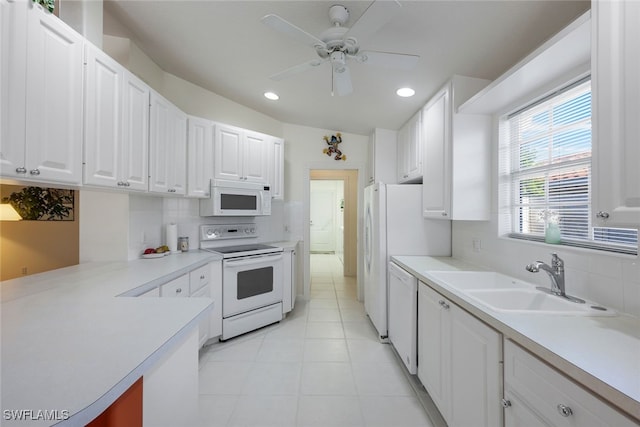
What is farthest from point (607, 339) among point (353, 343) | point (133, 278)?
point (133, 278)

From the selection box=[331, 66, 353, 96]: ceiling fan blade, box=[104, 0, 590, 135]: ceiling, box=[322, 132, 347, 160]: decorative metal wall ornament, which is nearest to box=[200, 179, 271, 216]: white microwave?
box=[104, 0, 590, 135]: ceiling

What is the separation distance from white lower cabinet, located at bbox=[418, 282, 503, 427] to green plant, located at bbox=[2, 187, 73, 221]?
10.8 feet

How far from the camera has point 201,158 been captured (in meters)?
2.73

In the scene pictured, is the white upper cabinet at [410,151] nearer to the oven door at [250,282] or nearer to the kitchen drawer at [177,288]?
the oven door at [250,282]

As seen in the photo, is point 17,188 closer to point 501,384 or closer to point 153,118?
point 153,118

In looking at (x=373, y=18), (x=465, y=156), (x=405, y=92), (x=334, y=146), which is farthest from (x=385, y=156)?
Answer: (x=373, y=18)

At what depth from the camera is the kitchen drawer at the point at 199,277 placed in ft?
7.06

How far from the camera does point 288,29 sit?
55.4 inches

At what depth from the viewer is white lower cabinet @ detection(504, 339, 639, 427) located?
2.30 ft

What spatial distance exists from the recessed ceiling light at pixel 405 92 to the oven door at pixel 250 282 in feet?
7.14

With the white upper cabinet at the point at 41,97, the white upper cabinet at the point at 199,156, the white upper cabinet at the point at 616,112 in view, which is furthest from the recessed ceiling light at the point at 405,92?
the white upper cabinet at the point at 41,97

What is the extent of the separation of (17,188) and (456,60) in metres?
3.87

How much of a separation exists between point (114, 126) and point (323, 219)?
7079mm

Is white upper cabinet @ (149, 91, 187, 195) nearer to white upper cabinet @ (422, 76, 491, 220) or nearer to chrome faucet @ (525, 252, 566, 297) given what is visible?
white upper cabinet @ (422, 76, 491, 220)
